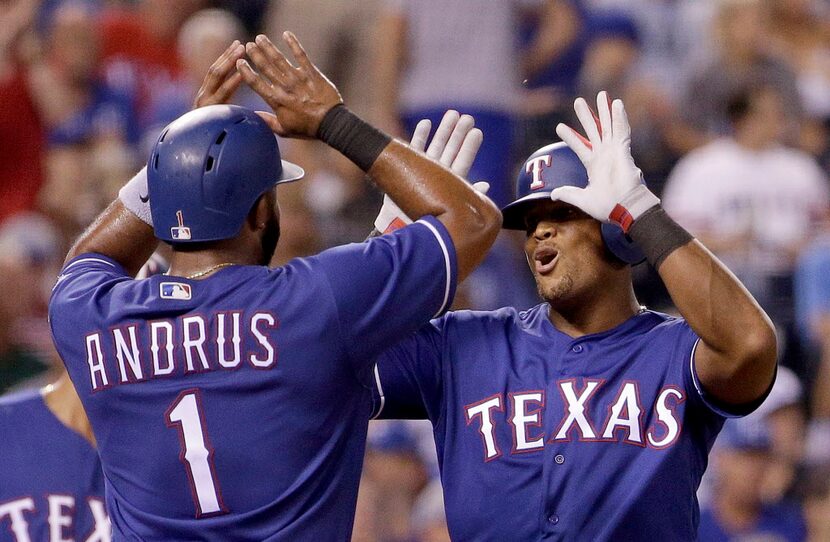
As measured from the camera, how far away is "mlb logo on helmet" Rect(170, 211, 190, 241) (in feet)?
9.96

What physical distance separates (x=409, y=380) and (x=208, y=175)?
0.80 m

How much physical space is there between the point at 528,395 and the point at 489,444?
0.52ft

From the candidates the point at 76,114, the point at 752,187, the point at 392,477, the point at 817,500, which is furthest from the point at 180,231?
the point at 76,114

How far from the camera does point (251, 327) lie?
2957mm

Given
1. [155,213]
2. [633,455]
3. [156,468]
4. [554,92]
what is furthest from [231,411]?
[554,92]

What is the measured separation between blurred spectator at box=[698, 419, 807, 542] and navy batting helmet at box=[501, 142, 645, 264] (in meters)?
2.45

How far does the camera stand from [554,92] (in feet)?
25.6

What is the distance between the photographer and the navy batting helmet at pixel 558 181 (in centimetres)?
346

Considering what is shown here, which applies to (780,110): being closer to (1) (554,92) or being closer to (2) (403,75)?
(1) (554,92)

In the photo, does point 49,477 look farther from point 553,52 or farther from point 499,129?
point 553,52

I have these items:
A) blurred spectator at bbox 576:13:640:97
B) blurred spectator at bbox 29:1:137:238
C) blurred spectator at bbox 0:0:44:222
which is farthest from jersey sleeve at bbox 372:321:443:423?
blurred spectator at bbox 0:0:44:222

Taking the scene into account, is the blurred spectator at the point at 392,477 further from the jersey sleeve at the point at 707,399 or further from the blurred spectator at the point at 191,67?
the jersey sleeve at the point at 707,399

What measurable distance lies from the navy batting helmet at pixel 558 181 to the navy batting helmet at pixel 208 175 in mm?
727

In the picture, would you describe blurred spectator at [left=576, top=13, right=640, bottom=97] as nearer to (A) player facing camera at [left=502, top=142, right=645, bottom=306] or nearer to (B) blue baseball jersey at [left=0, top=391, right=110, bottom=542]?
(A) player facing camera at [left=502, top=142, right=645, bottom=306]
